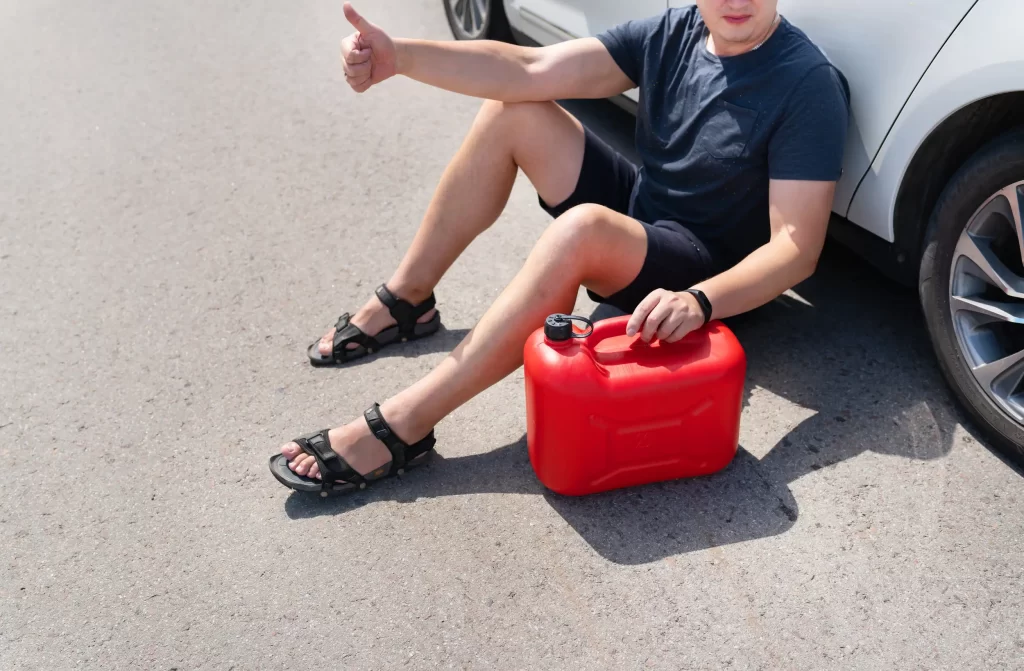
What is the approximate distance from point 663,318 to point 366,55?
3.53ft

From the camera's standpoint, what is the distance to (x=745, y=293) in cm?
233

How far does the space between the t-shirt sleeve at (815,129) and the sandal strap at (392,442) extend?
1170 mm

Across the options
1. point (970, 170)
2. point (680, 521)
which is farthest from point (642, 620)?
point (970, 170)

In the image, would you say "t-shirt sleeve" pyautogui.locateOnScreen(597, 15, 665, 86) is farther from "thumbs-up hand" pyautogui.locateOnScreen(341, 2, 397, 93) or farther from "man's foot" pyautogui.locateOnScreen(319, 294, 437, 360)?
"man's foot" pyautogui.locateOnScreen(319, 294, 437, 360)

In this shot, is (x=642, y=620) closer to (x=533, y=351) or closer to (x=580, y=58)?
(x=533, y=351)

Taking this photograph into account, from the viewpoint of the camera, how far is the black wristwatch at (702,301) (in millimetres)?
2266

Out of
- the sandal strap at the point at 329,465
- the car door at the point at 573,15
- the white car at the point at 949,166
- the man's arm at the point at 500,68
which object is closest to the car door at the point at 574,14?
the car door at the point at 573,15

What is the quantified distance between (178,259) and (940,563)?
276 centimetres

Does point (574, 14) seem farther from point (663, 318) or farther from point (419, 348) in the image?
point (663, 318)

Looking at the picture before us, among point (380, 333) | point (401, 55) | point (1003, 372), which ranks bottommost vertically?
point (1003, 372)

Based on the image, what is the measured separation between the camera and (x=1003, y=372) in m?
2.36

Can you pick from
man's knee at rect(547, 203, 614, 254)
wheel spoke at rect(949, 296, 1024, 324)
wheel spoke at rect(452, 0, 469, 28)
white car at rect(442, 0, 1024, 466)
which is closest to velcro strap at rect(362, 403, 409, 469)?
man's knee at rect(547, 203, 614, 254)

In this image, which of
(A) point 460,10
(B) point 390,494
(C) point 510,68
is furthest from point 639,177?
(A) point 460,10

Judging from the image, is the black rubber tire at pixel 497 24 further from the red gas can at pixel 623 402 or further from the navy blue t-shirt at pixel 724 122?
the red gas can at pixel 623 402
